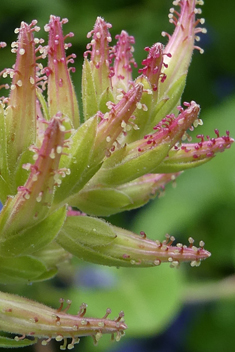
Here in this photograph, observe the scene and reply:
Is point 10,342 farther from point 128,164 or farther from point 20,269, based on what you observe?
point 128,164

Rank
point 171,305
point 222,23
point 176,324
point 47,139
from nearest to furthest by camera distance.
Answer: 1. point 47,139
2. point 171,305
3. point 176,324
4. point 222,23

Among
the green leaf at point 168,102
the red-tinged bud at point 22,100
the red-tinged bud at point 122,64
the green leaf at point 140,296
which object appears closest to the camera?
the red-tinged bud at point 22,100

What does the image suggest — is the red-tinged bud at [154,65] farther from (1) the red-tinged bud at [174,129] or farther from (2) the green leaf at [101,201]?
(2) the green leaf at [101,201]

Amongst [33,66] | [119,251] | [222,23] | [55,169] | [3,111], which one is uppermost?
[222,23]

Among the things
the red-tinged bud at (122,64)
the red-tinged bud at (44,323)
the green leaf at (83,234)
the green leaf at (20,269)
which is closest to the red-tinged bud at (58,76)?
the red-tinged bud at (122,64)

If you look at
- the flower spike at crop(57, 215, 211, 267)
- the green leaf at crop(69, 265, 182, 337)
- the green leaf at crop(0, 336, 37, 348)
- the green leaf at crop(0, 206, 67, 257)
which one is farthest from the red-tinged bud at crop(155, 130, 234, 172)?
the green leaf at crop(69, 265, 182, 337)

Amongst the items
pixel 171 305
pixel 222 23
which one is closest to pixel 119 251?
pixel 171 305

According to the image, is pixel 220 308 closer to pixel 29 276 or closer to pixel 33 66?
pixel 29 276

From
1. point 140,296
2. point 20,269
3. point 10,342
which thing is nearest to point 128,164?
point 20,269
